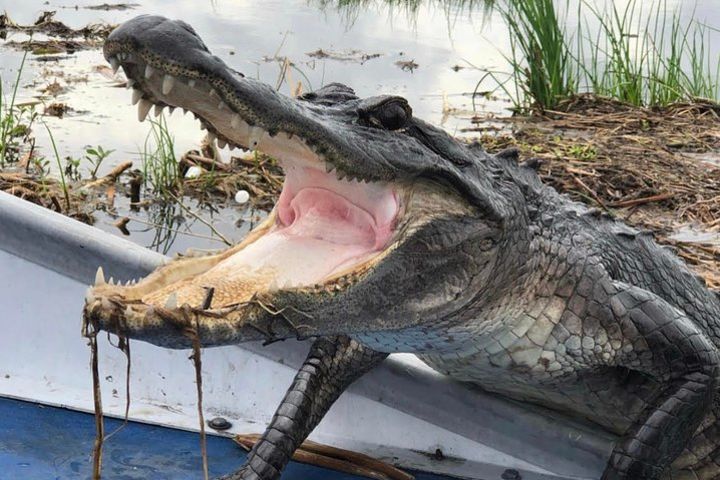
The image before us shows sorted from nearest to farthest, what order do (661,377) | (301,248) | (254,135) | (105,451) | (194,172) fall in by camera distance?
(254,135), (301,248), (661,377), (105,451), (194,172)

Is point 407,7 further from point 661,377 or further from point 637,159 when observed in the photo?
point 661,377

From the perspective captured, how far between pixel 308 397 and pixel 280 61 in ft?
19.1

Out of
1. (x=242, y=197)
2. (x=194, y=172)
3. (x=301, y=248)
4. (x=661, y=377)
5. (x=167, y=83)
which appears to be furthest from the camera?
(x=194, y=172)

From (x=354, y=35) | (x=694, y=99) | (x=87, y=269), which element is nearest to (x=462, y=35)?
(x=354, y=35)

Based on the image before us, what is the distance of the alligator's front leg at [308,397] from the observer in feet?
9.69

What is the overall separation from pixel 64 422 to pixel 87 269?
1.59 feet

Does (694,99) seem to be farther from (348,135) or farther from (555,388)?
(348,135)

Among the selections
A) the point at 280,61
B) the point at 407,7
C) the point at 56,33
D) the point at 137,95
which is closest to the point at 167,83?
the point at 137,95

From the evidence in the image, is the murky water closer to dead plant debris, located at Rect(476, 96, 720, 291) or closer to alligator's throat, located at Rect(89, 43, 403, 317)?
dead plant debris, located at Rect(476, 96, 720, 291)

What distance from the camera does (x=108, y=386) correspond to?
11.2ft

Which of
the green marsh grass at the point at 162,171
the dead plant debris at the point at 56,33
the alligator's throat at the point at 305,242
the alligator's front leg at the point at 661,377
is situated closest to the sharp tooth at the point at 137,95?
the alligator's throat at the point at 305,242

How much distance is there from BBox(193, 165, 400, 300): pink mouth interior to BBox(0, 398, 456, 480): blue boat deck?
84cm

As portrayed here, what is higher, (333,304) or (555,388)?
(333,304)

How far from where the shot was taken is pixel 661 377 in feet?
9.09
